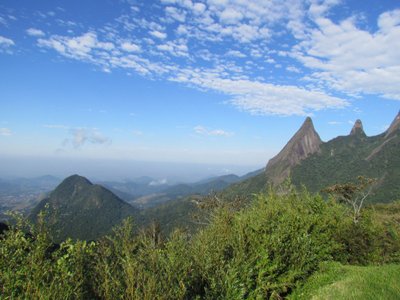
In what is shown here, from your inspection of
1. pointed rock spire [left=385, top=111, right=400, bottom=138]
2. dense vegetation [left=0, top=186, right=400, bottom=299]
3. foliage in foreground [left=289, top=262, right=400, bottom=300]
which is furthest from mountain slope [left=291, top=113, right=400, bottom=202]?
dense vegetation [left=0, top=186, right=400, bottom=299]

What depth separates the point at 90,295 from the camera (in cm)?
877

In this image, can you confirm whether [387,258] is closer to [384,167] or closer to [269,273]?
[269,273]

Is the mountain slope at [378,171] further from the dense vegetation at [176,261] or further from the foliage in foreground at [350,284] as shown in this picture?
the dense vegetation at [176,261]

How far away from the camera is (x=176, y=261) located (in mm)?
9883

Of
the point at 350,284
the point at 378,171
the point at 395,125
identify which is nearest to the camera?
the point at 350,284

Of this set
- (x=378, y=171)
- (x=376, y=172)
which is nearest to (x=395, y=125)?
(x=378, y=171)

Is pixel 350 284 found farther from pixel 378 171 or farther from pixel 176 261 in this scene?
pixel 378 171

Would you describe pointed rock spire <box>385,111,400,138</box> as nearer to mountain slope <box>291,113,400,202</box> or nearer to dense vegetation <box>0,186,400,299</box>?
mountain slope <box>291,113,400,202</box>

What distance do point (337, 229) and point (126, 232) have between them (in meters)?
13.6

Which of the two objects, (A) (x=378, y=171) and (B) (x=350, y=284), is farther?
(A) (x=378, y=171)

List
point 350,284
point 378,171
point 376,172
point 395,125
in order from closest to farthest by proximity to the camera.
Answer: point 350,284
point 378,171
point 376,172
point 395,125

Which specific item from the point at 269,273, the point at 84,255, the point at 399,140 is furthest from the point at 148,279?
the point at 399,140

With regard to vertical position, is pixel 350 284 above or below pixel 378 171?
below

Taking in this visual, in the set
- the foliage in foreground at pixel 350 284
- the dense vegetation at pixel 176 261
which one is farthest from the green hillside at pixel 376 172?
the dense vegetation at pixel 176 261
